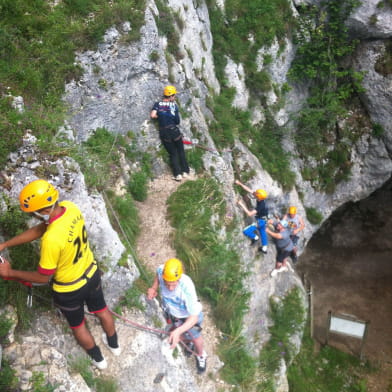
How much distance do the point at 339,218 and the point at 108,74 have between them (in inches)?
613

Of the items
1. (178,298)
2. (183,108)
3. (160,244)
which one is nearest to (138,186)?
(160,244)

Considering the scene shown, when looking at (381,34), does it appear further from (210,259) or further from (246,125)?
(210,259)

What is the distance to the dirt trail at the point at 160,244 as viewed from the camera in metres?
7.09

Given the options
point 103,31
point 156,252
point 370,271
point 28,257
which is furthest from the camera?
point 370,271

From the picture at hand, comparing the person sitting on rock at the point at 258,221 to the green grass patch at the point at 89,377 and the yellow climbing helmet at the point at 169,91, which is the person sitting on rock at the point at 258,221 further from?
the green grass patch at the point at 89,377

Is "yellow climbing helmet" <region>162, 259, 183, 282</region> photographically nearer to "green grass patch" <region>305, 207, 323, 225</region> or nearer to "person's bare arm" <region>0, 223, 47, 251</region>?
"person's bare arm" <region>0, 223, 47, 251</region>

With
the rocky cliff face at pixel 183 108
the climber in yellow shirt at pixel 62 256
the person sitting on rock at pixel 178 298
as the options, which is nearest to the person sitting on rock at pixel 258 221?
the rocky cliff face at pixel 183 108

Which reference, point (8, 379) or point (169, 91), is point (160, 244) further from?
point (8, 379)

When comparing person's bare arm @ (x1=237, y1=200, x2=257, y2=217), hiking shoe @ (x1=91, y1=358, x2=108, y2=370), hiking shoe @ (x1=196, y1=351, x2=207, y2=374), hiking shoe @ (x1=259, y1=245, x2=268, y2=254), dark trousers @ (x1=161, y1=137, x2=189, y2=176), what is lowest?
hiking shoe @ (x1=259, y1=245, x2=268, y2=254)

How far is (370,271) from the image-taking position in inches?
642

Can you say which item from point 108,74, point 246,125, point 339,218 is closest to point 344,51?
point 246,125

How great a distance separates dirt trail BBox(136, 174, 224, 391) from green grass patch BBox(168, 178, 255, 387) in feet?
0.67

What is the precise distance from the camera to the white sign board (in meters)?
11.8

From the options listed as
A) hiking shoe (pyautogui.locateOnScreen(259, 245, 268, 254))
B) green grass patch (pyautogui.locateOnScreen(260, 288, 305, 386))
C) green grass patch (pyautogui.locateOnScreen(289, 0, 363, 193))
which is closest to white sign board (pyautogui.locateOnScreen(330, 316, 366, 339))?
green grass patch (pyautogui.locateOnScreen(260, 288, 305, 386))
